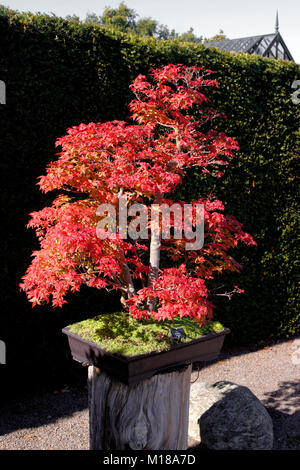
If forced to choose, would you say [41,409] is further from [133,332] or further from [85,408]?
[133,332]

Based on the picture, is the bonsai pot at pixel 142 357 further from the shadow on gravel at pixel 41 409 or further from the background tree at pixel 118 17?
the background tree at pixel 118 17

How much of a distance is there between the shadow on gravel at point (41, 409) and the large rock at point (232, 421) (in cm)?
124

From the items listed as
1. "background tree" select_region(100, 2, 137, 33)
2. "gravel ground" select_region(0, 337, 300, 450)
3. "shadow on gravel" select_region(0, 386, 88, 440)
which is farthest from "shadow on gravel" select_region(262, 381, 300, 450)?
"background tree" select_region(100, 2, 137, 33)

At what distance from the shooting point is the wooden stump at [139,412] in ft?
9.43

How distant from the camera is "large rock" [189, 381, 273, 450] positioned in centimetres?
359

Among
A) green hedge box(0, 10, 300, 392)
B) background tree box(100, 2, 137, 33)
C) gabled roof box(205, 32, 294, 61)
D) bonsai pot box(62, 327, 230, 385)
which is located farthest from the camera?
background tree box(100, 2, 137, 33)

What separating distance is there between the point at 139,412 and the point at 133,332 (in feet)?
1.87

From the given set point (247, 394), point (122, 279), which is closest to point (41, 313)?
point (122, 279)

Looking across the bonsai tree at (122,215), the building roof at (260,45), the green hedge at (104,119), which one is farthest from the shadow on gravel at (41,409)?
the building roof at (260,45)

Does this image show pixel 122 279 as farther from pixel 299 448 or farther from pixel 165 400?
pixel 299 448

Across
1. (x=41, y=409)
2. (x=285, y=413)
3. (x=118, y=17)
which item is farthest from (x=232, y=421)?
(x=118, y=17)

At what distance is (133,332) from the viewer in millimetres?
3191

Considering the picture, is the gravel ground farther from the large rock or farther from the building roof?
the building roof

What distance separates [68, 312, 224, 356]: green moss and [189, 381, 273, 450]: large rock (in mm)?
818
